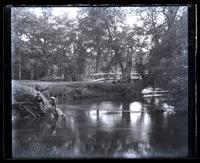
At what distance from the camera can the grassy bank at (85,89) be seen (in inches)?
78.0

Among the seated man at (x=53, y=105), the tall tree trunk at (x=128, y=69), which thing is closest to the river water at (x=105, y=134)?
the seated man at (x=53, y=105)

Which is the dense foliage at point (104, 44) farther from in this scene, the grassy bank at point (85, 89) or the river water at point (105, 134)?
the river water at point (105, 134)

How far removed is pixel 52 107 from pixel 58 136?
0.59 feet

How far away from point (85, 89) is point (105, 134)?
0.30m

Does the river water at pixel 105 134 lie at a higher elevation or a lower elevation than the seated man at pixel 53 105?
lower

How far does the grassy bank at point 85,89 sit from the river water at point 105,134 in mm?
51

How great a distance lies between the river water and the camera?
193 cm

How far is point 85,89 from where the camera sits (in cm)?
201

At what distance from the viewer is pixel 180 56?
1964 mm

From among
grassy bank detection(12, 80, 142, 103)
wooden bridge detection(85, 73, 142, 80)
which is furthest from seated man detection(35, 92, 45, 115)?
wooden bridge detection(85, 73, 142, 80)

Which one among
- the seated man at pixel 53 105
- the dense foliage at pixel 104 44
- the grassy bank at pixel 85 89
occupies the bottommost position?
the seated man at pixel 53 105

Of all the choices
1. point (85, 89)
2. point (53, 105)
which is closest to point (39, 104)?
point (53, 105)

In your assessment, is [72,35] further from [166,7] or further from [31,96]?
[166,7]

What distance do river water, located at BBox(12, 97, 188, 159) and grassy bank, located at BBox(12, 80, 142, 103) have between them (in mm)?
51
